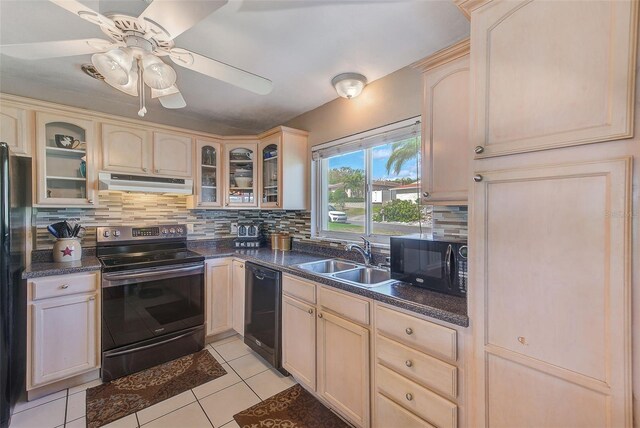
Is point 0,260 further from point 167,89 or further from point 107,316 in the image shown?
point 167,89

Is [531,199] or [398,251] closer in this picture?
[531,199]

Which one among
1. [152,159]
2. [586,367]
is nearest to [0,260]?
[152,159]

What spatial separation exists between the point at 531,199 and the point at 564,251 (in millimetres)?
193

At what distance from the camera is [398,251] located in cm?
165

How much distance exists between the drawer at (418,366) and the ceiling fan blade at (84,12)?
73.2 inches

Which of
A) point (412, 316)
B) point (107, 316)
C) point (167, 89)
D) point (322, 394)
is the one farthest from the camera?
point (107, 316)

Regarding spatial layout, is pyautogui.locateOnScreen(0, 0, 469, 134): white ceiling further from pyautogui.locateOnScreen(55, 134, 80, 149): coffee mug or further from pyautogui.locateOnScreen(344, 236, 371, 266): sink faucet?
pyautogui.locateOnScreen(344, 236, 371, 266): sink faucet

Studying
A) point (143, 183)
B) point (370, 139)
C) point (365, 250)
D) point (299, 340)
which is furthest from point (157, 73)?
point (299, 340)

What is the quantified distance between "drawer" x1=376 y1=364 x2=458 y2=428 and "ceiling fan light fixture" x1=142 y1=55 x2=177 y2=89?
1.86 m

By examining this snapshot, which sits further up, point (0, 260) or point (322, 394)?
point (0, 260)

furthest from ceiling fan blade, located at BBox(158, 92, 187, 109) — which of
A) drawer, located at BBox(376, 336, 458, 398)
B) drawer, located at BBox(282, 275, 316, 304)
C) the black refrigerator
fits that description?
drawer, located at BBox(376, 336, 458, 398)

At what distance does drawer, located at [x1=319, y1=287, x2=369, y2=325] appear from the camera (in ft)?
5.06

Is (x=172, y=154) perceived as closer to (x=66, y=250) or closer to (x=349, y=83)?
(x=66, y=250)

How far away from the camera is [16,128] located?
81.0 inches
